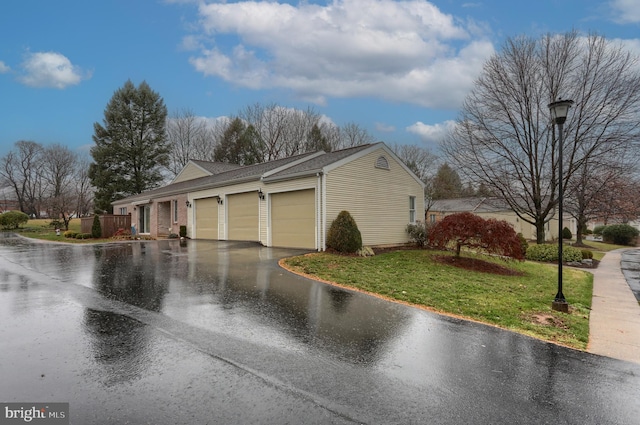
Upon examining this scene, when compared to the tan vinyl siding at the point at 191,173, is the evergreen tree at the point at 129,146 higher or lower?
higher

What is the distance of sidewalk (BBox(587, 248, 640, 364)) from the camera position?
4945 millimetres

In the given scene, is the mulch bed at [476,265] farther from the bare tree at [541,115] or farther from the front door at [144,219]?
the front door at [144,219]

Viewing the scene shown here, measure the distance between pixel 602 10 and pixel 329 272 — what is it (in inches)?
636

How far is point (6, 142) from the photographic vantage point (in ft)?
173

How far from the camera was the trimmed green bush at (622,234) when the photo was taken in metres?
33.8

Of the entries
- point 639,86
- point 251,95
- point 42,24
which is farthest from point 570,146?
point 251,95

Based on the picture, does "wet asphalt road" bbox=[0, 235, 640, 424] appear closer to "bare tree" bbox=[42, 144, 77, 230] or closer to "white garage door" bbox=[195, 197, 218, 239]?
"white garage door" bbox=[195, 197, 218, 239]

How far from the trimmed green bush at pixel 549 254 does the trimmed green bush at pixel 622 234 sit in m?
23.6

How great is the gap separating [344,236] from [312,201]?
86.3 inches

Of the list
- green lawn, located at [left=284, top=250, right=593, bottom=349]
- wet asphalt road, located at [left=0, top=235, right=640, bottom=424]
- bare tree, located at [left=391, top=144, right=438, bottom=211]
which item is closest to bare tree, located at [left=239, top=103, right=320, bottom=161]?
bare tree, located at [left=391, top=144, right=438, bottom=211]

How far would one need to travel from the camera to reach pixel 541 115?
18359mm
